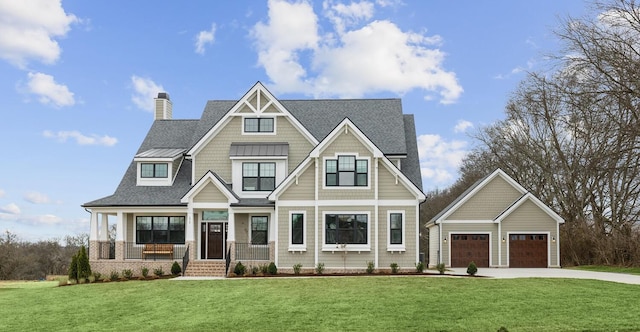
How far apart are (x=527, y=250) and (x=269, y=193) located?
1460 cm

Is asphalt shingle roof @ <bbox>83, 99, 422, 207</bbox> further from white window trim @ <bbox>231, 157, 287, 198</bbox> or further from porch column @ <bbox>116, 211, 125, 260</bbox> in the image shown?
white window trim @ <bbox>231, 157, 287, 198</bbox>

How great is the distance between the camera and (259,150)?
31.3 m

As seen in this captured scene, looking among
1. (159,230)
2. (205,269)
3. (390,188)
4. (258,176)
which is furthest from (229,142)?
(390,188)

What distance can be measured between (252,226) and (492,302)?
15766mm

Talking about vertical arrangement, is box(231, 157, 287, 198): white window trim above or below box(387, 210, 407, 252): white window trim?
above

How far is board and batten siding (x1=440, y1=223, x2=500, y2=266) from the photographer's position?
33.8 m

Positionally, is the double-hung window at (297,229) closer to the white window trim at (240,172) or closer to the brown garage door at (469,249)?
the white window trim at (240,172)

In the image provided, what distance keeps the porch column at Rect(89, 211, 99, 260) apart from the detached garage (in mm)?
18058

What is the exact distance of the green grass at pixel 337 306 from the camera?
15307 millimetres

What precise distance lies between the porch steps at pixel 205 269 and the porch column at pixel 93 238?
5252 millimetres

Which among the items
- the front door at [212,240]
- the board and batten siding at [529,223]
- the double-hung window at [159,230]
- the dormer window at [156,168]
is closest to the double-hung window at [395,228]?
the board and batten siding at [529,223]

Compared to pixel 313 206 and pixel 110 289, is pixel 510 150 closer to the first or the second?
pixel 313 206

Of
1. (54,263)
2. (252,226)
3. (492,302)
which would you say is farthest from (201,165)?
(54,263)

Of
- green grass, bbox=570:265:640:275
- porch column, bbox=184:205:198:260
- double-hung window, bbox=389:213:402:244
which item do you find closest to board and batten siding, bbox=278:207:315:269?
double-hung window, bbox=389:213:402:244
